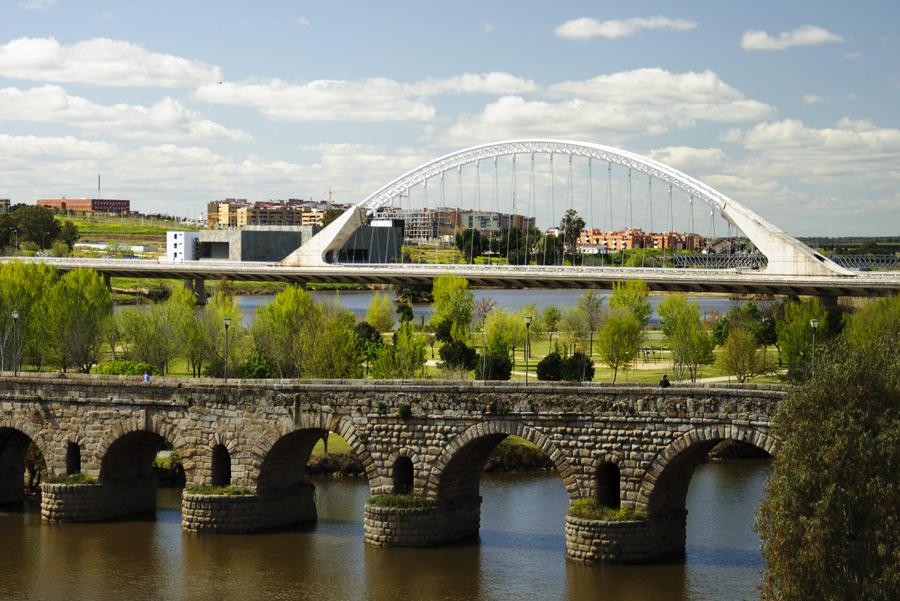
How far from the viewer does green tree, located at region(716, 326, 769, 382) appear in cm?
6900

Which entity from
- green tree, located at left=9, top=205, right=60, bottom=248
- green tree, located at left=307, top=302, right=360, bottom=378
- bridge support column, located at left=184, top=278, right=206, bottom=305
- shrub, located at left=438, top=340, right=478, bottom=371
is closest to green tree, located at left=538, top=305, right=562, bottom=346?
shrub, located at left=438, top=340, right=478, bottom=371

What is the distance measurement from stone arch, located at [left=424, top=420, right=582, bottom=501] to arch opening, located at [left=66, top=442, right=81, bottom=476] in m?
11.4

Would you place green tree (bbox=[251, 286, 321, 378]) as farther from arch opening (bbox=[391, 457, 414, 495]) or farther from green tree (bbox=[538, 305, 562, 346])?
arch opening (bbox=[391, 457, 414, 495])

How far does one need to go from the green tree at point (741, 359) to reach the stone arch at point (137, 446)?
107 feet

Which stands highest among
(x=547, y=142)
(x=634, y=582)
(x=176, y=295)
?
(x=547, y=142)

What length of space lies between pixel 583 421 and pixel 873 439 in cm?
1132

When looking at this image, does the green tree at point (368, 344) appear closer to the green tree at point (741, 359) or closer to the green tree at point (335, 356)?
the green tree at point (335, 356)

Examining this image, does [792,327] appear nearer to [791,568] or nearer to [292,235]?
[791,568]

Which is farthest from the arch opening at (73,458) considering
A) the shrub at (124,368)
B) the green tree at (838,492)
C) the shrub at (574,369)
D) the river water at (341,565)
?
the shrub at (574,369)

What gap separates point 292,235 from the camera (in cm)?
14775

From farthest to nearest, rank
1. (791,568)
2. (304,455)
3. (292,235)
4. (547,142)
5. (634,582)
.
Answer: (292,235) → (547,142) → (304,455) → (634,582) → (791,568)

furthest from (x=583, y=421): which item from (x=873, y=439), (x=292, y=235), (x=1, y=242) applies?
(x=1, y=242)

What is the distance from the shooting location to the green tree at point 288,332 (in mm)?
65000

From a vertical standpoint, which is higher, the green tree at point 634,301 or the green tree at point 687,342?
the green tree at point 634,301
